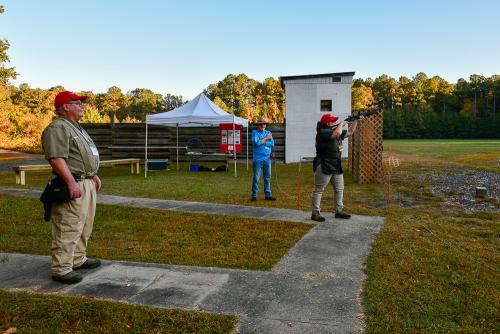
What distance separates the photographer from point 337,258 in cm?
472

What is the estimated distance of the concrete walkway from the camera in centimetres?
313

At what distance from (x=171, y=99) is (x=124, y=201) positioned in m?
91.9

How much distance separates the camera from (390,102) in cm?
6141

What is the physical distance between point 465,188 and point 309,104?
39.2 feet

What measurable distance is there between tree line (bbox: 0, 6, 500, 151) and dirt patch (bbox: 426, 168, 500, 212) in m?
45.0

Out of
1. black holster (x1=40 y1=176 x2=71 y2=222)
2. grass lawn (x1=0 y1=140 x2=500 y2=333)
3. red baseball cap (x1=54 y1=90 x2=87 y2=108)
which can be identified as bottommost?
grass lawn (x1=0 y1=140 x2=500 y2=333)

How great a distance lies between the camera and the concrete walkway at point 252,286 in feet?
10.3

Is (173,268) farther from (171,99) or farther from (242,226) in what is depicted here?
(171,99)

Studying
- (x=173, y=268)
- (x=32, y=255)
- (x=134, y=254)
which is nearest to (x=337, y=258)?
(x=173, y=268)

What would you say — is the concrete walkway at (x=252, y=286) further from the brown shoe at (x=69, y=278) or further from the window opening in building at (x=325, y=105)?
the window opening in building at (x=325, y=105)

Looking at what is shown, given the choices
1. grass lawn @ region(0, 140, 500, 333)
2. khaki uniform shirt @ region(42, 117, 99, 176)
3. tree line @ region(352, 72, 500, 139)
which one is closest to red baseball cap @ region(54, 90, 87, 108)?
khaki uniform shirt @ region(42, 117, 99, 176)

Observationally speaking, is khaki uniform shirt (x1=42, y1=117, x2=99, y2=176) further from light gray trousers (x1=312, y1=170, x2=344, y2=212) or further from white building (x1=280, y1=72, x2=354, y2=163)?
white building (x1=280, y1=72, x2=354, y2=163)

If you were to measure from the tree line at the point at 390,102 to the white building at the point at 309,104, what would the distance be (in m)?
36.6

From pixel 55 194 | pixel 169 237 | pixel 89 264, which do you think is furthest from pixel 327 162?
pixel 55 194
